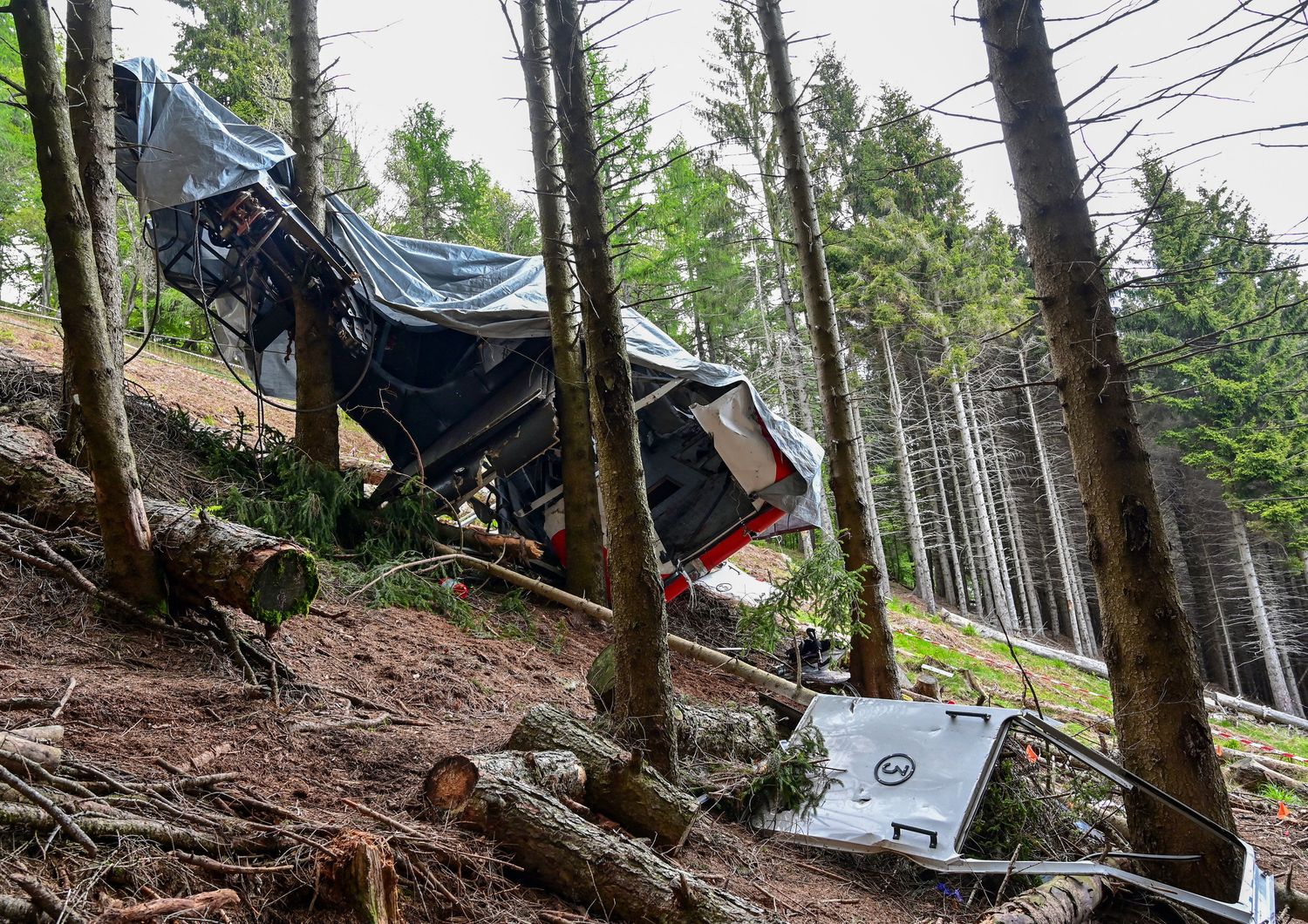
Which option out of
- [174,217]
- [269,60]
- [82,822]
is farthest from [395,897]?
[269,60]

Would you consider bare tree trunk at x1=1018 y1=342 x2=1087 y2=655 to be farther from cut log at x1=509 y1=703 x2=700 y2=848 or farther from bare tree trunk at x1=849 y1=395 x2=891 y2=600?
cut log at x1=509 y1=703 x2=700 y2=848

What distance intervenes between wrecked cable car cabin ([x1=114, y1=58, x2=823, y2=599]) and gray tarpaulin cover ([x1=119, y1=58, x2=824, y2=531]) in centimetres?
3

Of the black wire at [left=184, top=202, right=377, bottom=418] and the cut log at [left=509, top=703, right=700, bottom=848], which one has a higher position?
the black wire at [left=184, top=202, right=377, bottom=418]

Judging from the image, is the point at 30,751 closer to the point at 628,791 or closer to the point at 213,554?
the point at 213,554

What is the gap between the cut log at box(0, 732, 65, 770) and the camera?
219 centimetres

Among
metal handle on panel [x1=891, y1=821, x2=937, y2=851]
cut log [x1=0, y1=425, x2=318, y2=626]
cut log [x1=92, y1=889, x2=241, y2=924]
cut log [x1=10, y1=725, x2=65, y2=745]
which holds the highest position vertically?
cut log [x1=0, y1=425, x2=318, y2=626]

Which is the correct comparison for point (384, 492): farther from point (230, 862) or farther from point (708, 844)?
point (230, 862)

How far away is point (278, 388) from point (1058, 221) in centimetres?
816

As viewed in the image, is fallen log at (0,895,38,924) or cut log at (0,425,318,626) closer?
fallen log at (0,895,38,924)

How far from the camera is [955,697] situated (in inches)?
341

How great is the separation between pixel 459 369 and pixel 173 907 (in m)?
6.83

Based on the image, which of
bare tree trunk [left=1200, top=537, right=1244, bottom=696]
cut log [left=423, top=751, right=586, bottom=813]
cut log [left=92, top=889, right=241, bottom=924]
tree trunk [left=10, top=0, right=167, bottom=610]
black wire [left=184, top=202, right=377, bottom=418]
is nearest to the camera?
cut log [left=92, top=889, right=241, bottom=924]

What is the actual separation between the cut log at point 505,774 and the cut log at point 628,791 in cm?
7

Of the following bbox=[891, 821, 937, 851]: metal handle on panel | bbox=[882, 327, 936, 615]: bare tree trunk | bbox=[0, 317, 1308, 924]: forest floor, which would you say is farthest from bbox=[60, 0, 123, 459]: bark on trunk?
bbox=[882, 327, 936, 615]: bare tree trunk
